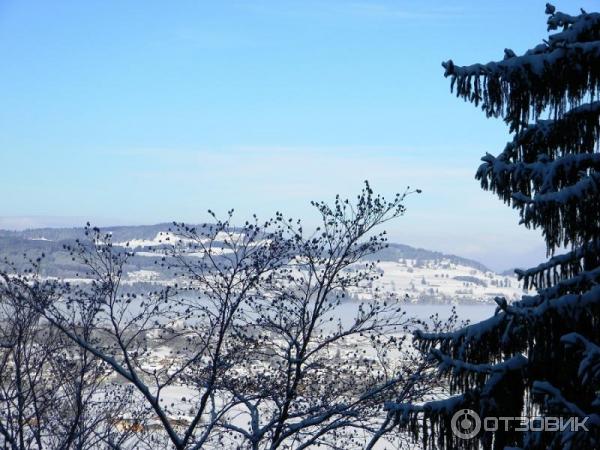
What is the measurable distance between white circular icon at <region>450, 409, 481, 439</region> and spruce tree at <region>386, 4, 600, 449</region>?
0.03 m

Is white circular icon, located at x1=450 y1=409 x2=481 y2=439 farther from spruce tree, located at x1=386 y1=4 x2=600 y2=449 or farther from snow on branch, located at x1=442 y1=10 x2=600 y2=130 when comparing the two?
snow on branch, located at x1=442 y1=10 x2=600 y2=130

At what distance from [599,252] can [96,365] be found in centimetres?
825

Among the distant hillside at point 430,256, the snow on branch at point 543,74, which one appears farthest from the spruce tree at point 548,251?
the distant hillside at point 430,256

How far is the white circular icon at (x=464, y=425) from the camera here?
4.36 meters

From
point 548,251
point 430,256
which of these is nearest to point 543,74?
point 548,251

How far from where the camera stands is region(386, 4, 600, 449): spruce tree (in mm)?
3961

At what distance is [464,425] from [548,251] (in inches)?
51.2

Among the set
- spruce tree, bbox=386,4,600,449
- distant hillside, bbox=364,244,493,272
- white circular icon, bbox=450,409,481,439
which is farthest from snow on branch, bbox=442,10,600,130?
distant hillside, bbox=364,244,493,272

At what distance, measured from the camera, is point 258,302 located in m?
9.12

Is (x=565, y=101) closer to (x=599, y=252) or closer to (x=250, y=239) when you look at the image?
(x=599, y=252)

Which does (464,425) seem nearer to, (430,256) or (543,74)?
(543,74)

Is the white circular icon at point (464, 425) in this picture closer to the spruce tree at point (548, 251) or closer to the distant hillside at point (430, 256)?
the spruce tree at point (548, 251)

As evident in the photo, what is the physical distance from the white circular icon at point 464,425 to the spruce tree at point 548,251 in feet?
0.11

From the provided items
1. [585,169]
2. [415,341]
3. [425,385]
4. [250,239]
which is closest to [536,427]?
[415,341]
